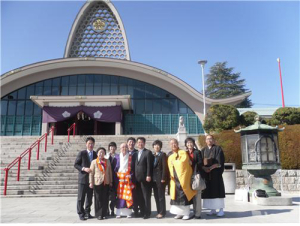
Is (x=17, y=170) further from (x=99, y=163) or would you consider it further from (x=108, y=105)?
(x=108, y=105)

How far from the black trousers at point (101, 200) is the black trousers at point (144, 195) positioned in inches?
24.9

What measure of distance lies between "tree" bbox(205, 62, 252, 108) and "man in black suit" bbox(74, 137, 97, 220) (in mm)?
38230

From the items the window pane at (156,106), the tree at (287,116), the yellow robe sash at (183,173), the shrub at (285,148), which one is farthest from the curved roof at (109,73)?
the yellow robe sash at (183,173)

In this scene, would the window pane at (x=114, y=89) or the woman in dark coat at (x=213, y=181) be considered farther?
the window pane at (x=114, y=89)

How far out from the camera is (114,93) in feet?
68.4

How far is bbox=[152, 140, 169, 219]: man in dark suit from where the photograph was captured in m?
4.60

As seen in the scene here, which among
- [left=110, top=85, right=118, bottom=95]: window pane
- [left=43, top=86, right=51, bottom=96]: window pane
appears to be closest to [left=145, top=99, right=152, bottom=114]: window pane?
[left=110, top=85, right=118, bottom=95]: window pane

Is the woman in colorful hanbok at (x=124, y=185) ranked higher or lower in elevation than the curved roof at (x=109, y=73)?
lower

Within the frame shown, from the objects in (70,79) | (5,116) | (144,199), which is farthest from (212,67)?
(144,199)

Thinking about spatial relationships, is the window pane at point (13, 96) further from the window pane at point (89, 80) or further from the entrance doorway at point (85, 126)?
the window pane at point (89, 80)

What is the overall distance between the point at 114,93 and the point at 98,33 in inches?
416

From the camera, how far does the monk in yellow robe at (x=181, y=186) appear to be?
441 centimetres

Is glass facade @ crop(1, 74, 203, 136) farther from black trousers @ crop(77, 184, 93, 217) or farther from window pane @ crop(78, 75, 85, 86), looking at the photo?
black trousers @ crop(77, 184, 93, 217)

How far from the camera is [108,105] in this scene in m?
18.7
